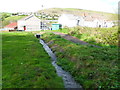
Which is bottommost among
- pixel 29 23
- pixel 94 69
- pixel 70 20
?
pixel 94 69

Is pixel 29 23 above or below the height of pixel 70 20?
below

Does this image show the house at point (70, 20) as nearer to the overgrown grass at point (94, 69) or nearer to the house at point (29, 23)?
the house at point (29, 23)

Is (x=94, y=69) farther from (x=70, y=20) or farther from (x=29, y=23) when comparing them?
(x=70, y=20)

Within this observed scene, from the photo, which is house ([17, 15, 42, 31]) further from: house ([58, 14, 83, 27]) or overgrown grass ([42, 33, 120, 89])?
overgrown grass ([42, 33, 120, 89])

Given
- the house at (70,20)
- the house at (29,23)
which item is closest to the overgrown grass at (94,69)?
the house at (29,23)

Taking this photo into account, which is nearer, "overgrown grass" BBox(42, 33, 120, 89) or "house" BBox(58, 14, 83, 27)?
"overgrown grass" BBox(42, 33, 120, 89)

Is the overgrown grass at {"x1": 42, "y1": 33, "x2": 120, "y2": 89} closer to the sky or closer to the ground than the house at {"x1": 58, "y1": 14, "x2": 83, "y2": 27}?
closer to the ground

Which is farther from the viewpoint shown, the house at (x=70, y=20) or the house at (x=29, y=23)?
the house at (x=70, y=20)

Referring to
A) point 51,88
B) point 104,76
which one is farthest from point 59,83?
point 104,76

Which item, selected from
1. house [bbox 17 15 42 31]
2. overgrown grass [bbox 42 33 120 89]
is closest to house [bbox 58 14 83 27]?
house [bbox 17 15 42 31]

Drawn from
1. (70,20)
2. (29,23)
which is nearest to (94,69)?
(29,23)

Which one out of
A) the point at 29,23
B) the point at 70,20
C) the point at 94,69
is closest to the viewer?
→ the point at 94,69

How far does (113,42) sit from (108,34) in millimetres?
3076

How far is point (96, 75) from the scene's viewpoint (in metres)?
12.9
